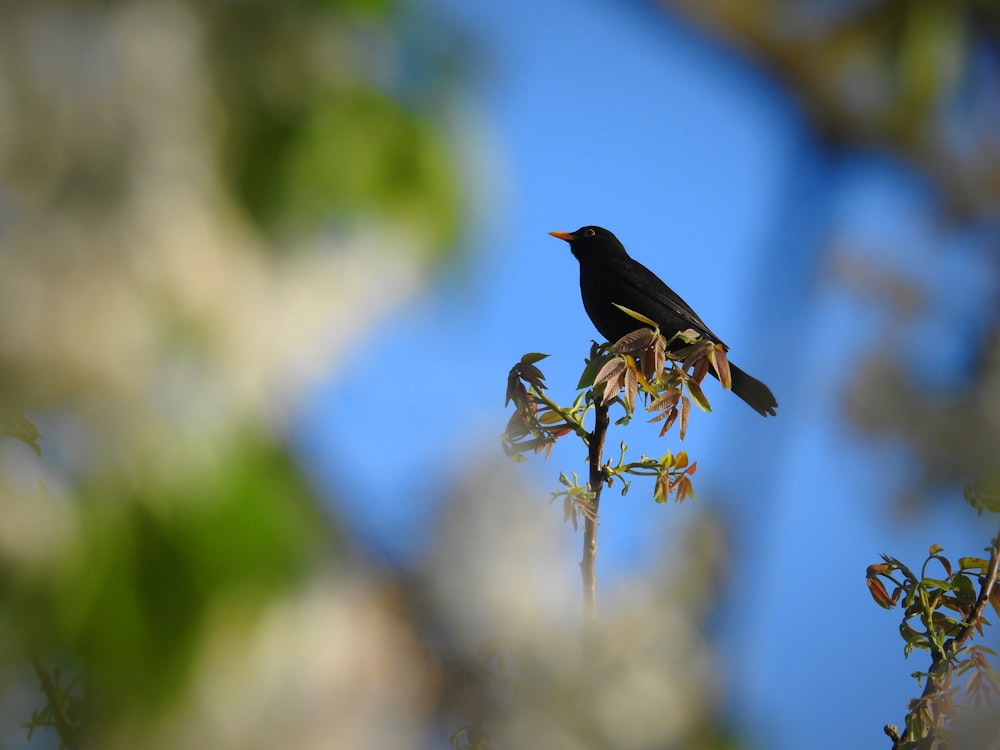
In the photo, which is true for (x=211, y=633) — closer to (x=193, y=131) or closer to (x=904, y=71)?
(x=193, y=131)

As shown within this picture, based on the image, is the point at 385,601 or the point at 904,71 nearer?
the point at 385,601

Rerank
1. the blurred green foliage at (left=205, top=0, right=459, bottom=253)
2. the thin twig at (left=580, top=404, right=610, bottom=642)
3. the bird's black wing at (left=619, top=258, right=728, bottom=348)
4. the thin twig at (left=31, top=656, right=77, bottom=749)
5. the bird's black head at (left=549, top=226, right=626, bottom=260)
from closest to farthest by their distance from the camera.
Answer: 1. the blurred green foliage at (left=205, top=0, right=459, bottom=253)
2. the thin twig at (left=31, top=656, right=77, bottom=749)
3. the thin twig at (left=580, top=404, right=610, bottom=642)
4. the bird's black wing at (left=619, top=258, right=728, bottom=348)
5. the bird's black head at (left=549, top=226, right=626, bottom=260)

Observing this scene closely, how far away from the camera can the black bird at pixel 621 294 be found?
11.6 feet

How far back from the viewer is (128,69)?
601 mm

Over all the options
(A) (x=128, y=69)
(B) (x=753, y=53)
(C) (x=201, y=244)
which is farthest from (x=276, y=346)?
(B) (x=753, y=53)

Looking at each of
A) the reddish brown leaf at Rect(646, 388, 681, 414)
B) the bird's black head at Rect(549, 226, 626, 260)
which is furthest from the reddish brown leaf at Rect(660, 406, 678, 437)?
the bird's black head at Rect(549, 226, 626, 260)

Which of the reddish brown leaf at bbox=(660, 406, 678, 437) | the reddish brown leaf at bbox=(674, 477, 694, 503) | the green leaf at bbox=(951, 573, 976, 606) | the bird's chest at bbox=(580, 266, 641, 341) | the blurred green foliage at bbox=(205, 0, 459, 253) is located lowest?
the blurred green foliage at bbox=(205, 0, 459, 253)

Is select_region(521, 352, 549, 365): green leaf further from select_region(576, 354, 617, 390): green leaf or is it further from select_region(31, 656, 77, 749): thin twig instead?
select_region(31, 656, 77, 749): thin twig

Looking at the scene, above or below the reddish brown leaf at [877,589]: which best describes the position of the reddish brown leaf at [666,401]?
above

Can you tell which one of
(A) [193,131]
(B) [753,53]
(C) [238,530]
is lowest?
(C) [238,530]

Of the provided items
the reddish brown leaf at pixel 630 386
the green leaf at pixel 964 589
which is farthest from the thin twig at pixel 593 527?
the green leaf at pixel 964 589

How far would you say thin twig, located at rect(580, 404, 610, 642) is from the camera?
110 centimetres

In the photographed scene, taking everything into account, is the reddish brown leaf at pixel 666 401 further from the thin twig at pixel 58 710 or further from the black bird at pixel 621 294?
the black bird at pixel 621 294

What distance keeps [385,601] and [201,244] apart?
231 millimetres
